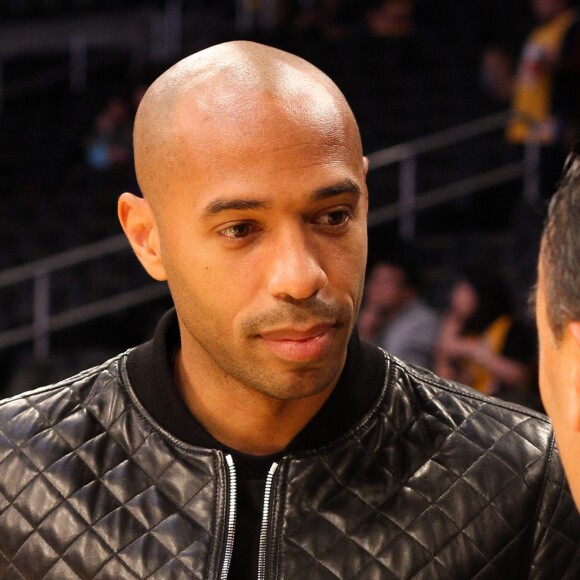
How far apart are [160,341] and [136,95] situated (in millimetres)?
6028

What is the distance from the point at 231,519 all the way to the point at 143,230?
19.3 inches

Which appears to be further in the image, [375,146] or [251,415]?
[375,146]

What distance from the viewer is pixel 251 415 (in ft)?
6.32

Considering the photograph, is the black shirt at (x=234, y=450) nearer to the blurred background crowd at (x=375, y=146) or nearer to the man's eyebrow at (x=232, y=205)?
the man's eyebrow at (x=232, y=205)

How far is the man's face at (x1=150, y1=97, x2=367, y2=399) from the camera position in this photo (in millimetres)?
1764

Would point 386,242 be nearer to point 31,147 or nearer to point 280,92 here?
point 31,147

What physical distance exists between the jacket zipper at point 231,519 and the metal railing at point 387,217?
477 centimetres

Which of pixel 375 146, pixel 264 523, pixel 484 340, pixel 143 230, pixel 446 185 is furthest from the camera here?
pixel 375 146

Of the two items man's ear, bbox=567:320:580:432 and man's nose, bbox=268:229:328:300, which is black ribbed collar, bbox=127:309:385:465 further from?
man's ear, bbox=567:320:580:432

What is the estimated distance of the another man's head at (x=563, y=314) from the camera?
1257 mm

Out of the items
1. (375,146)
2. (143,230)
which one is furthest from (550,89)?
A: (143,230)

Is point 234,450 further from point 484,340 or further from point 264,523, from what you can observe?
point 484,340

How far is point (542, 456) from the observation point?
193cm

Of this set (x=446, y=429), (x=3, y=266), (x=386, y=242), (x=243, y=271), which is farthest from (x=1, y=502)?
(x=3, y=266)
